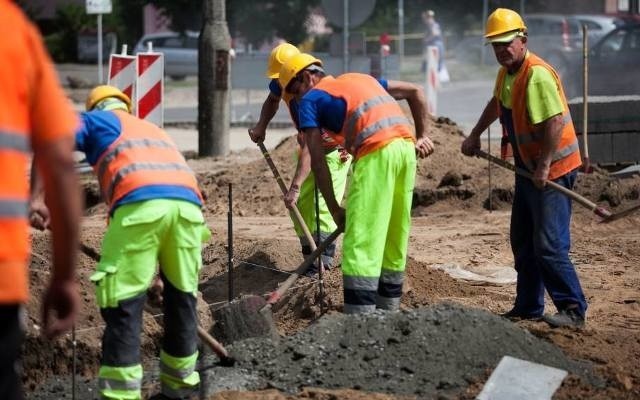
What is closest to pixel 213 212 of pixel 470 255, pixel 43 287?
pixel 470 255

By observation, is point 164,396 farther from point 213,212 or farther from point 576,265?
point 213,212

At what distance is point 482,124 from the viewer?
852cm

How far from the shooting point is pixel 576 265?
34.4 feet

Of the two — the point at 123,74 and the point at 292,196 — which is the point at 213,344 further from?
the point at 123,74

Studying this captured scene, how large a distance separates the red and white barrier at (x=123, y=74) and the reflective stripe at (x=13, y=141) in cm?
1005

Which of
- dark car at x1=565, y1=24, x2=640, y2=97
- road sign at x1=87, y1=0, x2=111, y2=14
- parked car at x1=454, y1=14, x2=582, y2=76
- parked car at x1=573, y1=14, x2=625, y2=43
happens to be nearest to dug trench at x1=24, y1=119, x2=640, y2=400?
road sign at x1=87, y1=0, x2=111, y2=14

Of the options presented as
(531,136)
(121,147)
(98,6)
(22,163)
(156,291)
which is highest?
(98,6)

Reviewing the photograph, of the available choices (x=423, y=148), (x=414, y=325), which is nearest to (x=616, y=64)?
(x=423, y=148)

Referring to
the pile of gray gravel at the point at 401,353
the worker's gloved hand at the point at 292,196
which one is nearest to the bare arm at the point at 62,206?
the pile of gray gravel at the point at 401,353

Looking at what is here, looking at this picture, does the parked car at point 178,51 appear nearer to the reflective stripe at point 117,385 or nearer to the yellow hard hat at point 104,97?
the yellow hard hat at point 104,97

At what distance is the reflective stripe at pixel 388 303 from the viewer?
798 centimetres

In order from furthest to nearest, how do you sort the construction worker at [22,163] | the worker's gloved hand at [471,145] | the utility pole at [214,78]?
the utility pole at [214,78] → the worker's gloved hand at [471,145] → the construction worker at [22,163]

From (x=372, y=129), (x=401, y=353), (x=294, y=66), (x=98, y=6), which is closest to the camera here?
(x=401, y=353)

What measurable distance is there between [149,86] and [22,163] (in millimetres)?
10201
